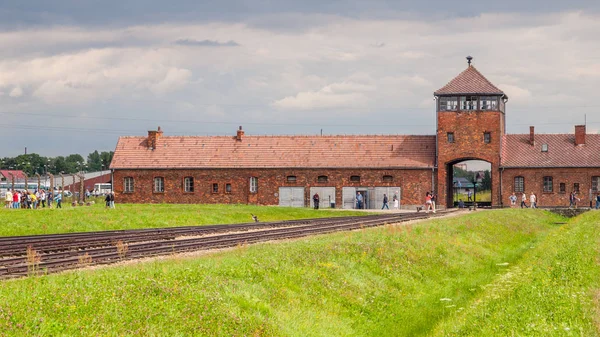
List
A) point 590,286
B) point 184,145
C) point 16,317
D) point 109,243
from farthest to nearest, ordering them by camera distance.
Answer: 1. point 184,145
2. point 109,243
3. point 590,286
4. point 16,317

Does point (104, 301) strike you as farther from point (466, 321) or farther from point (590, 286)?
point (590, 286)

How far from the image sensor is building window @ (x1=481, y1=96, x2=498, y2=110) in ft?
216

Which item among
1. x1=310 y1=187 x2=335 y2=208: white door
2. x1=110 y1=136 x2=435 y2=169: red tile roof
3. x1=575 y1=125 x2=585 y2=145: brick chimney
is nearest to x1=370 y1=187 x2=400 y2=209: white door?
x1=110 y1=136 x2=435 y2=169: red tile roof

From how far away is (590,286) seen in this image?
19266mm

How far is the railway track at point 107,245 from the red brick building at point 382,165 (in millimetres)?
27869

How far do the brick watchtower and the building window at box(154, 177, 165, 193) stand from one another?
23117mm

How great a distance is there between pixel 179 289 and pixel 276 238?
15734 millimetres

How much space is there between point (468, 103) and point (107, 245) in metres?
44.7

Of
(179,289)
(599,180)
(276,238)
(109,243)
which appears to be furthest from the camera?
(599,180)

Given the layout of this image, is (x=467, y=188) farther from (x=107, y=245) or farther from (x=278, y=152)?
(x=107, y=245)

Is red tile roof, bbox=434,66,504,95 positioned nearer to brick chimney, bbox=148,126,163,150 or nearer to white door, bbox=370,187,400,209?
white door, bbox=370,187,400,209

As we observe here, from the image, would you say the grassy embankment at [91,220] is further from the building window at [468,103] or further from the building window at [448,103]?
Result: the building window at [468,103]

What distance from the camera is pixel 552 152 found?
6725cm

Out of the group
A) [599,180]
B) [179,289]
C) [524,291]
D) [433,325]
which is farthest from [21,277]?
[599,180]
